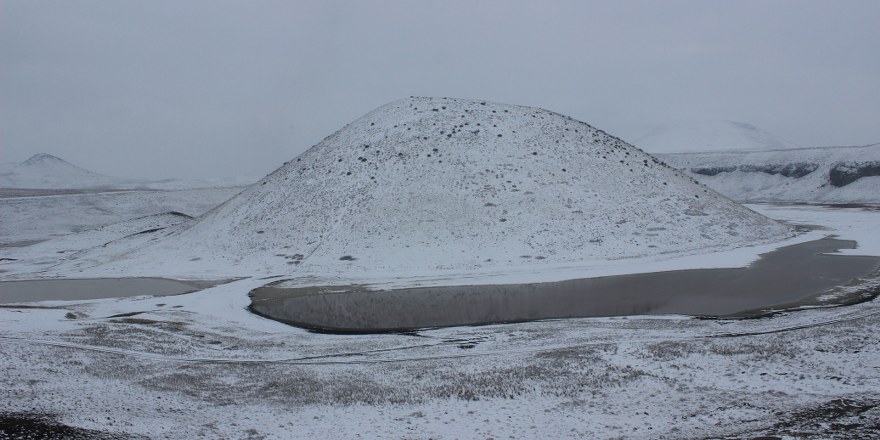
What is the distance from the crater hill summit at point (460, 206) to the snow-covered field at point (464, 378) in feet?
50.5

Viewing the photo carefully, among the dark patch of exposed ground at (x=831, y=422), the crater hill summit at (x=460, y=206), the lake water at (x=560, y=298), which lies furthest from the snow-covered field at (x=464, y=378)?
the crater hill summit at (x=460, y=206)

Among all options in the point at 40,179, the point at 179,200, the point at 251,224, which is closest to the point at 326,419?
the point at 251,224

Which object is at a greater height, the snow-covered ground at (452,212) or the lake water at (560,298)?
the snow-covered ground at (452,212)

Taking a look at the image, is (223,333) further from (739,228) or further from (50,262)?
(739,228)

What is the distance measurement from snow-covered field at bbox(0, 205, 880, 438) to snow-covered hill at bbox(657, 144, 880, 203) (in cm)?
8415

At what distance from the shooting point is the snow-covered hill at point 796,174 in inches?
3501

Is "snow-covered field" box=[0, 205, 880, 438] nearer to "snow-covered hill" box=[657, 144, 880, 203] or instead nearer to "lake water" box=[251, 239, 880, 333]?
"lake water" box=[251, 239, 880, 333]

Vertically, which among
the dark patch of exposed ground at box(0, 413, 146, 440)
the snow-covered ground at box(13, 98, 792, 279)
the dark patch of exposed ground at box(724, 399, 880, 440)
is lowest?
the dark patch of exposed ground at box(724, 399, 880, 440)

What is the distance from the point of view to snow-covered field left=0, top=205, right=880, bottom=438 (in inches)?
421

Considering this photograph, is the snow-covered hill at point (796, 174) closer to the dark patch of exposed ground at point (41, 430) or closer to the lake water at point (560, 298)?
the lake water at point (560, 298)

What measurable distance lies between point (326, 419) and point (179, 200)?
90.2 meters

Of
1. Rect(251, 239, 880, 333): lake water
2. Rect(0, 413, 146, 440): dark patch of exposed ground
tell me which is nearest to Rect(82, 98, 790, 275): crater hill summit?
Rect(251, 239, 880, 333): lake water

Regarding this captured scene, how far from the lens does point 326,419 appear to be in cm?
1125

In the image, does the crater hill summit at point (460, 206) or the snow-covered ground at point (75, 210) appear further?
the snow-covered ground at point (75, 210)
